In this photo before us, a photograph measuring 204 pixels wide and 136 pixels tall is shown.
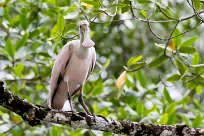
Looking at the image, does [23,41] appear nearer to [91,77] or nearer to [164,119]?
[91,77]

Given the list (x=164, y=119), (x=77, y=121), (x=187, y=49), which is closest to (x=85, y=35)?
(x=77, y=121)

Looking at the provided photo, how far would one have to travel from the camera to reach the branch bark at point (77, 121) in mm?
2621

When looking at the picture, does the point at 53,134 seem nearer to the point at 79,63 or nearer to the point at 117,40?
the point at 79,63

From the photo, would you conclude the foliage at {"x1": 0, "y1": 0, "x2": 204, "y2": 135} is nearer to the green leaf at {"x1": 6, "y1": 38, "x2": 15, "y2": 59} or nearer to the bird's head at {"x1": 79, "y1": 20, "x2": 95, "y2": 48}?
the green leaf at {"x1": 6, "y1": 38, "x2": 15, "y2": 59}

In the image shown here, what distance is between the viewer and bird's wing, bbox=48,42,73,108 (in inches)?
128

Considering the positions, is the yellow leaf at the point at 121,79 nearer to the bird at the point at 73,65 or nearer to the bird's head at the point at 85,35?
the bird at the point at 73,65

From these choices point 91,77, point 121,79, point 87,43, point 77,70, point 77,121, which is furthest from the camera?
point 91,77

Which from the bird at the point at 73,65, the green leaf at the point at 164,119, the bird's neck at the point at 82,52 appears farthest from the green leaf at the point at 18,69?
the green leaf at the point at 164,119

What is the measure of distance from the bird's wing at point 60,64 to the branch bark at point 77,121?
519mm

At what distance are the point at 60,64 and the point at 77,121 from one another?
61 centimetres

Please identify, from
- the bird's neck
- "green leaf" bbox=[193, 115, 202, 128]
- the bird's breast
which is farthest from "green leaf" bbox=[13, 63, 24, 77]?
"green leaf" bbox=[193, 115, 202, 128]

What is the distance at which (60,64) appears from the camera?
130 inches

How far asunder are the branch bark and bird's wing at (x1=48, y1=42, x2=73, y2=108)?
52 centimetres

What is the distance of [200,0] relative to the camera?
3.18 m
